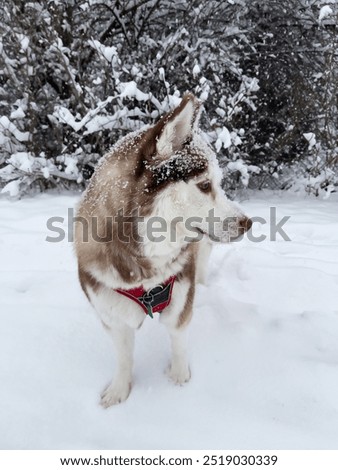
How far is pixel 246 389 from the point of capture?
1918mm

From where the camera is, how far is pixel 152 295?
5.88 ft

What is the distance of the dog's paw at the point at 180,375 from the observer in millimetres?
1998

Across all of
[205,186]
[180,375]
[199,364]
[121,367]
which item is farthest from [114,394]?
[205,186]

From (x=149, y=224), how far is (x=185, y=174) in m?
0.28

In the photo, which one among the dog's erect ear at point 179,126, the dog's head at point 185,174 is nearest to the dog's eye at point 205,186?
the dog's head at point 185,174

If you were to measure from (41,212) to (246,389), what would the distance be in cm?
314

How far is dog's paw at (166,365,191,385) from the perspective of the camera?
2.00 m

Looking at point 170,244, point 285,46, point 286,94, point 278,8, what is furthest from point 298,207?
point 170,244

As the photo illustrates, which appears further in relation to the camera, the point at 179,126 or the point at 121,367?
the point at 121,367

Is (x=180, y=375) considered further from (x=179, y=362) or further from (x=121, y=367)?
(x=121, y=367)

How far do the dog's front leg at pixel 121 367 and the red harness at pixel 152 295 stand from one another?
182 millimetres

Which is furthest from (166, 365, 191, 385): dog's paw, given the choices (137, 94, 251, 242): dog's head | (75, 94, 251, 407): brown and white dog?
(137, 94, 251, 242): dog's head
